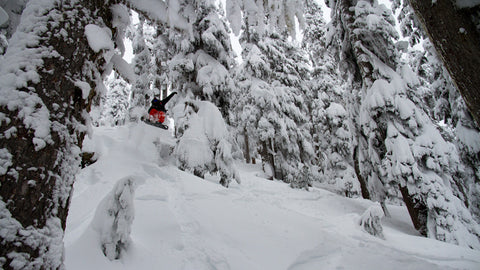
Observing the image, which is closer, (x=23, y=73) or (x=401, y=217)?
(x=23, y=73)

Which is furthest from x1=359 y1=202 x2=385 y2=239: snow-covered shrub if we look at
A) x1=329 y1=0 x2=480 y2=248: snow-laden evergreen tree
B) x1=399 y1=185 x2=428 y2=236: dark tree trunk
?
x1=399 y1=185 x2=428 y2=236: dark tree trunk

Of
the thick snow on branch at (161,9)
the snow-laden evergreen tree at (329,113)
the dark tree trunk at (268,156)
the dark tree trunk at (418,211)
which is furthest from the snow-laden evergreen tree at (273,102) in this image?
the thick snow on branch at (161,9)

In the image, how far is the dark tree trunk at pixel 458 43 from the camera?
2.19 m

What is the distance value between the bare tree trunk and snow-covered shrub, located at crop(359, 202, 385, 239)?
627 cm

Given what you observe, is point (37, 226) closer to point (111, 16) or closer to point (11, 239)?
point (11, 239)

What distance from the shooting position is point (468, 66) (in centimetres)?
219

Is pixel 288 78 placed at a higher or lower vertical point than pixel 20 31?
higher

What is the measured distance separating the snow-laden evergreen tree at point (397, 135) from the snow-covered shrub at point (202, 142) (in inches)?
223

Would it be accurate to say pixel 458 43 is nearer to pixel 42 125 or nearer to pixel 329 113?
pixel 42 125

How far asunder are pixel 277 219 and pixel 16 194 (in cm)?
514

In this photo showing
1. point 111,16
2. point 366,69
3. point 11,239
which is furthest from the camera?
point 366,69

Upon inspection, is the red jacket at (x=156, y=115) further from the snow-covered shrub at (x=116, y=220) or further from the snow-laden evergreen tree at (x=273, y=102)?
the snow-covered shrub at (x=116, y=220)

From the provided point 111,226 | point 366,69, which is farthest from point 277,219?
point 366,69

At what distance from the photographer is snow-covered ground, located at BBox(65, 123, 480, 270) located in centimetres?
321
